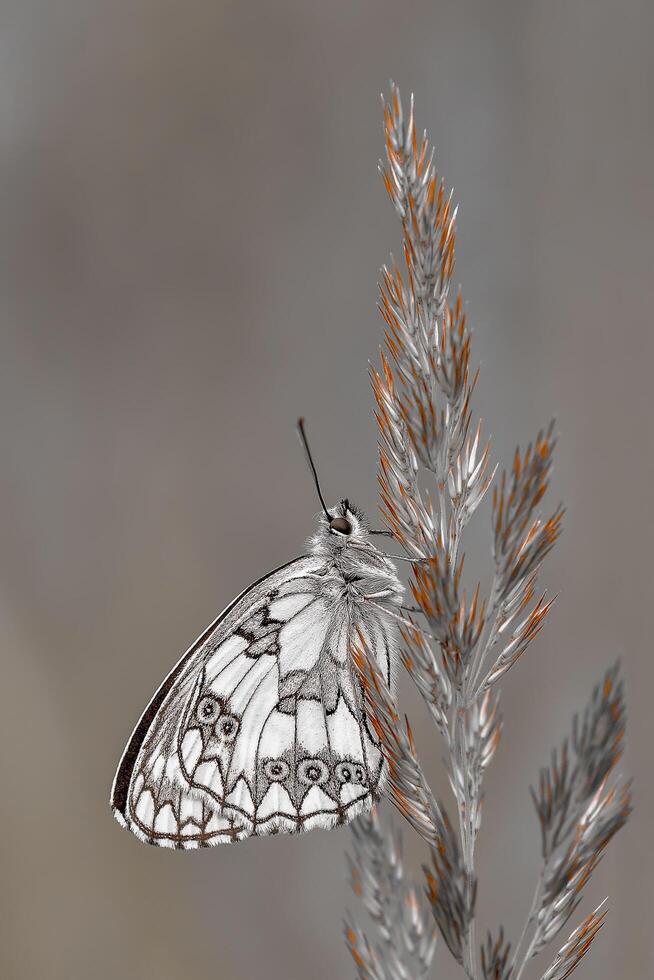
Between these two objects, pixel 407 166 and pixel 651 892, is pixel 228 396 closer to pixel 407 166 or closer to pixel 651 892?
pixel 407 166

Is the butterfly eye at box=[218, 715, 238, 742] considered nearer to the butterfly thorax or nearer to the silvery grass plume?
the butterfly thorax

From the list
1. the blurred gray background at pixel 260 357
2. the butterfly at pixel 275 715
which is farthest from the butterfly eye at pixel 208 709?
the blurred gray background at pixel 260 357

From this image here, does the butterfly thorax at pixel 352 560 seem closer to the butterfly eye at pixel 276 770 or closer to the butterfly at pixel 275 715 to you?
the butterfly at pixel 275 715

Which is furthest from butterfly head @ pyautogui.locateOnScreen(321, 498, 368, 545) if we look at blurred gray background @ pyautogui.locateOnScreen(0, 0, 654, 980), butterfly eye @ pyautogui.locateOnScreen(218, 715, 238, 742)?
blurred gray background @ pyautogui.locateOnScreen(0, 0, 654, 980)

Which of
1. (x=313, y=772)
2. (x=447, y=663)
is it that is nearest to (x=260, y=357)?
(x=313, y=772)

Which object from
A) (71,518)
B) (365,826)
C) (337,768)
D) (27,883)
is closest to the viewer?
(365,826)

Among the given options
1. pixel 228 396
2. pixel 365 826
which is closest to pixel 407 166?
pixel 365 826
